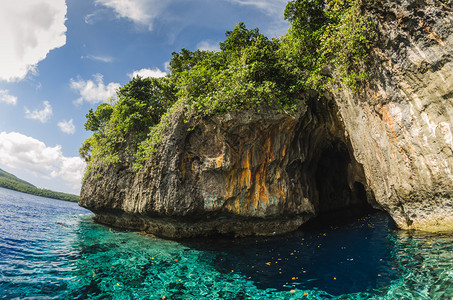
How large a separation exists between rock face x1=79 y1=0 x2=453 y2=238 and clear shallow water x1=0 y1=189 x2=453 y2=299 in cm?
230

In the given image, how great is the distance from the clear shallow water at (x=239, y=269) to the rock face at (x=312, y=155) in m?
2.30

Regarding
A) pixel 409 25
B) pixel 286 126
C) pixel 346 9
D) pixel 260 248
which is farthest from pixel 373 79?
pixel 260 248

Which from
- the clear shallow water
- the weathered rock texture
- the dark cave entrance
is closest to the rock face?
the weathered rock texture

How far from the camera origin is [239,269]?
8.77m

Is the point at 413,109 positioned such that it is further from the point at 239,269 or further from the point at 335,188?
the point at 335,188

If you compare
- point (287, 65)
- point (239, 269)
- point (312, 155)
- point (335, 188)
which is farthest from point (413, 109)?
point (335, 188)

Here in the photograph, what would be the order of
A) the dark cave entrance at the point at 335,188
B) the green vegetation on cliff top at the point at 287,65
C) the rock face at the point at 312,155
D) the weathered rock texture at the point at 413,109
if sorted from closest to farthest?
the weathered rock texture at the point at 413,109, the rock face at the point at 312,155, the green vegetation on cliff top at the point at 287,65, the dark cave entrance at the point at 335,188

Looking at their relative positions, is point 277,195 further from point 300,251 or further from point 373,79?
point 373,79

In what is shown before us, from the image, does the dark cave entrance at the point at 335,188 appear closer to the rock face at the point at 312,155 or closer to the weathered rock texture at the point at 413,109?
the rock face at the point at 312,155

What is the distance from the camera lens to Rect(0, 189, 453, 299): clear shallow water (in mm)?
6293

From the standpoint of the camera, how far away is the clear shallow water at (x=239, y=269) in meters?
6.29

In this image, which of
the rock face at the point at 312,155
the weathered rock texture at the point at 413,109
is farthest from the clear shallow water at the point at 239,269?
the rock face at the point at 312,155

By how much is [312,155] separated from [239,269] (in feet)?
43.1

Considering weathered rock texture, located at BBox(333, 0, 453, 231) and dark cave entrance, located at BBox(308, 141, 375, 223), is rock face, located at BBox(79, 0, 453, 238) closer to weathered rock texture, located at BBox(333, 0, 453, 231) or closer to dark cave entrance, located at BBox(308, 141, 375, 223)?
weathered rock texture, located at BBox(333, 0, 453, 231)
